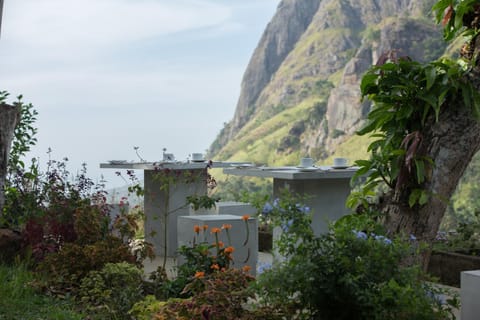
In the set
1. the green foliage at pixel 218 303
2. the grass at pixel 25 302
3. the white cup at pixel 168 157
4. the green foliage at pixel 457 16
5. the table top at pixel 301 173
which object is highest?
the green foliage at pixel 457 16

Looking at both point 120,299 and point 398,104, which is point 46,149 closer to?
point 120,299

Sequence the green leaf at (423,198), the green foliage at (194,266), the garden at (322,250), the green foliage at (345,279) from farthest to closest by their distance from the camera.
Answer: the green foliage at (194,266), the green leaf at (423,198), the garden at (322,250), the green foliage at (345,279)

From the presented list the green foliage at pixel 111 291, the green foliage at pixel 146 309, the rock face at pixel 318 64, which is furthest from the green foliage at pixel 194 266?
the rock face at pixel 318 64

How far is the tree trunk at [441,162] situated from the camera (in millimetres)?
3719

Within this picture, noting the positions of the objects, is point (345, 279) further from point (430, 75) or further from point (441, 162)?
point (430, 75)

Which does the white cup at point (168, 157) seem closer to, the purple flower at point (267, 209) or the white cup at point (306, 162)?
the white cup at point (306, 162)

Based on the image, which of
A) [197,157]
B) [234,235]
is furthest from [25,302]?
[197,157]

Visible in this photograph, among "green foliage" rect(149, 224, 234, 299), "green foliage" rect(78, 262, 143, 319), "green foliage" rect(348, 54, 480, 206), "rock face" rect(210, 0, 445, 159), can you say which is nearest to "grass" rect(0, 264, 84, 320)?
"green foliage" rect(78, 262, 143, 319)

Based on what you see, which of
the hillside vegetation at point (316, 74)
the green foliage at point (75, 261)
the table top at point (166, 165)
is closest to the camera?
the green foliage at point (75, 261)

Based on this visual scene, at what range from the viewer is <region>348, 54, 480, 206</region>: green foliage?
3760 mm

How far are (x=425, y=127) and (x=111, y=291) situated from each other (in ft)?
7.18

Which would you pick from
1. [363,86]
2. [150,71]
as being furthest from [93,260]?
[150,71]

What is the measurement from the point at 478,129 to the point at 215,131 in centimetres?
5934

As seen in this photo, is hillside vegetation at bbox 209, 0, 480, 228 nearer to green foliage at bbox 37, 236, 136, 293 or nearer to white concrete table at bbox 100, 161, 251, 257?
white concrete table at bbox 100, 161, 251, 257
